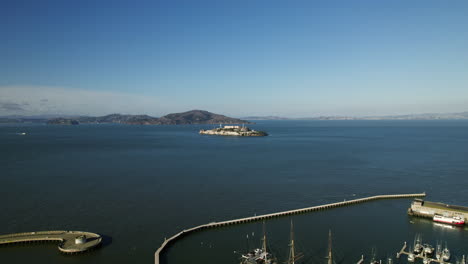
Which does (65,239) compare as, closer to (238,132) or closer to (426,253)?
(426,253)

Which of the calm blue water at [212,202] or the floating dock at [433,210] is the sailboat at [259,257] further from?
the floating dock at [433,210]

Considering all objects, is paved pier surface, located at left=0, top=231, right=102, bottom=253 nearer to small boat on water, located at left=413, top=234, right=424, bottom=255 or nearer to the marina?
the marina

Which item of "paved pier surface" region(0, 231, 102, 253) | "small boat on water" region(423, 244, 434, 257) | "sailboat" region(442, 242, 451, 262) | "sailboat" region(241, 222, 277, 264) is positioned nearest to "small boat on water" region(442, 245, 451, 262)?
"sailboat" region(442, 242, 451, 262)

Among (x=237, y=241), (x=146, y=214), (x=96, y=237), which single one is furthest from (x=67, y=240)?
(x=237, y=241)

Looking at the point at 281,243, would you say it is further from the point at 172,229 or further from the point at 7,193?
the point at 7,193

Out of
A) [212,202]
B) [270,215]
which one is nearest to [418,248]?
[270,215]

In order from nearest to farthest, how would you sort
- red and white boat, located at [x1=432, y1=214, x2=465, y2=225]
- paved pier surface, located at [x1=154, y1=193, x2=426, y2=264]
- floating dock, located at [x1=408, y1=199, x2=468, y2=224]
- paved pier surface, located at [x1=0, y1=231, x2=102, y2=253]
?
1. paved pier surface, located at [x1=0, y1=231, x2=102, y2=253]
2. paved pier surface, located at [x1=154, y1=193, x2=426, y2=264]
3. red and white boat, located at [x1=432, y1=214, x2=465, y2=225]
4. floating dock, located at [x1=408, y1=199, x2=468, y2=224]

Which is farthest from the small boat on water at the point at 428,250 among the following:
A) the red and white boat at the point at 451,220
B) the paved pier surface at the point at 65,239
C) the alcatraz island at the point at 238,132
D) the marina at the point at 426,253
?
the alcatraz island at the point at 238,132
